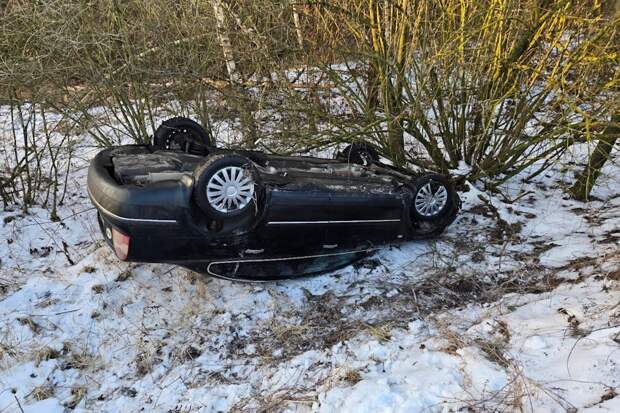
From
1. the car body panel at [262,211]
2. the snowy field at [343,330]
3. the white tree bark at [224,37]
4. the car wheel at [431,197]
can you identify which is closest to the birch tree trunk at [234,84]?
the white tree bark at [224,37]

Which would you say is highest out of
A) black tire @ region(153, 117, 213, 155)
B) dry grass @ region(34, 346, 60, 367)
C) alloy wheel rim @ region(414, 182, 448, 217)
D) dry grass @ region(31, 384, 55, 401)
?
black tire @ region(153, 117, 213, 155)

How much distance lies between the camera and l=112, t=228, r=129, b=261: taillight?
332 cm

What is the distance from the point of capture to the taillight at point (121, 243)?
10.9 ft

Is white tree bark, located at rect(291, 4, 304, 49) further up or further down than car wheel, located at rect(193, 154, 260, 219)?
further up

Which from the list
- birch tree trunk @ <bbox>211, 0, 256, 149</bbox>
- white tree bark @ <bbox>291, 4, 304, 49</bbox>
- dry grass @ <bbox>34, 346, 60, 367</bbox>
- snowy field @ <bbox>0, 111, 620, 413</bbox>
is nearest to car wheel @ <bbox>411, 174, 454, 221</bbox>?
snowy field @ <bbox>0, 111, 620, 413</bbox>

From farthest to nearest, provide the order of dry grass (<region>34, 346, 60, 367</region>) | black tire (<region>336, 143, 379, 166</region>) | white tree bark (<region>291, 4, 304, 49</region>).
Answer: white tree bark (<region>291, 4, 304, 49</region>)
black tire (<region>336, 143, 379, 166</region>)
dry grass (<region>34, 346, 60, 367</region>)

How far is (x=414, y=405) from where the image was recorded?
2.82 meters

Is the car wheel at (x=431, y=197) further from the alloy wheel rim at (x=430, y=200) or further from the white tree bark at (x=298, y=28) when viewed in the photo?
the white tree bark at (x=298, y=28)

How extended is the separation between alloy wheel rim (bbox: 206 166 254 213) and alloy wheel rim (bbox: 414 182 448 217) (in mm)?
1608

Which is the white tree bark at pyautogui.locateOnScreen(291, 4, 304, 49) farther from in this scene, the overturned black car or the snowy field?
the snowy field

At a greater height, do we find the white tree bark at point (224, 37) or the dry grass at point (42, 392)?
the white tree bark at point (224, 37)

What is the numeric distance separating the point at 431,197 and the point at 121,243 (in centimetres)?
259

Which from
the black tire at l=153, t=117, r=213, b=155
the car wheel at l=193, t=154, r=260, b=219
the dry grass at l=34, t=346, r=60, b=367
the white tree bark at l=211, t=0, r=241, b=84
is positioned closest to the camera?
the car wheel at l=193, t=154, r=260, b=219

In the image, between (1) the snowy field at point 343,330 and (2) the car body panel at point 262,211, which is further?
(2) the car body panel at point 262,211
